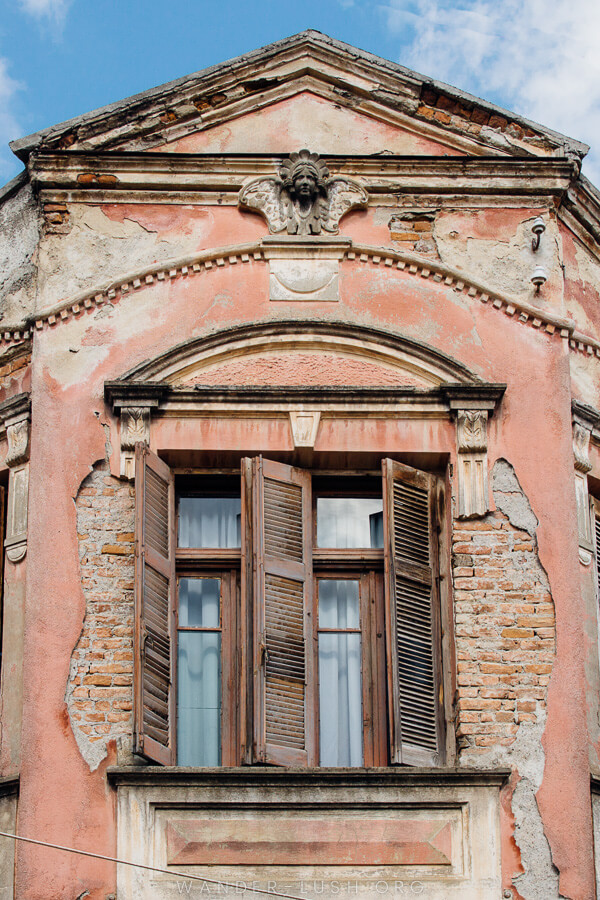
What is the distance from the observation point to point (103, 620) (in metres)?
9.74

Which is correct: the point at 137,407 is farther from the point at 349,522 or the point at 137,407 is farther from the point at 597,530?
the point at 597,530

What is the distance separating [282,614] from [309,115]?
3618mm

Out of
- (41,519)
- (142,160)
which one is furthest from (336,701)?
(142,160)

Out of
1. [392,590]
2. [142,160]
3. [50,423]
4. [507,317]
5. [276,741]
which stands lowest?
[276,741]

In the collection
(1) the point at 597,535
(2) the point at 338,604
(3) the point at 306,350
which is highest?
(3) the point at 306,350

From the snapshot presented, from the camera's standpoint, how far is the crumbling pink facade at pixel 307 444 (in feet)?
30.1

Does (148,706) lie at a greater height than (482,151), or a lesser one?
lesser

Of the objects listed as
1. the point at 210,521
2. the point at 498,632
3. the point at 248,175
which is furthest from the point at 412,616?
the point at 248,175

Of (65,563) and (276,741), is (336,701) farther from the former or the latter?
(65,563)

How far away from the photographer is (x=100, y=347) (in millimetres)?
10562

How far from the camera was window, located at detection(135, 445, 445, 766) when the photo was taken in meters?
9.55

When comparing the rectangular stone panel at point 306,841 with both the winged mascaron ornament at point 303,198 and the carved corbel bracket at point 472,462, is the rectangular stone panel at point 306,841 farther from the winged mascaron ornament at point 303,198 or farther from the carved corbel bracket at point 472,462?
the winged mascaron ornament at point 303,198

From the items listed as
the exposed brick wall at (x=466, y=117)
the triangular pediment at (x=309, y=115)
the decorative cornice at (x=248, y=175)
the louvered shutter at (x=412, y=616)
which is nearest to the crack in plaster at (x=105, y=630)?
the louvered shutter at (x=412, y=616)

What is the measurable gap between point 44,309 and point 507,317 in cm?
294
